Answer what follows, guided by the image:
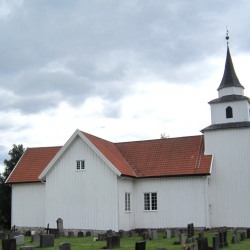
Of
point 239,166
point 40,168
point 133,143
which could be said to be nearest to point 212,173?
point 239,166

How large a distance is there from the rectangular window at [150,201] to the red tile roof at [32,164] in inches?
338

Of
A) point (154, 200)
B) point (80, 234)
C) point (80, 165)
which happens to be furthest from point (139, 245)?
point (80, 165)

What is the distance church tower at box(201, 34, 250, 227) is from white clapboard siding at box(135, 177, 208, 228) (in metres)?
0.97

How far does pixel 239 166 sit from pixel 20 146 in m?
24.0

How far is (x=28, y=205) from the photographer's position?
3672cm

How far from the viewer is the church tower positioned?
32750 mm

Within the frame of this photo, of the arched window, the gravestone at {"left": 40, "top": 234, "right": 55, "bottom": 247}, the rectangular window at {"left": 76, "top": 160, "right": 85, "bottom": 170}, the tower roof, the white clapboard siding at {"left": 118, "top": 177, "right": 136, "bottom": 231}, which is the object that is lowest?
the gravestone at {"left": 40, "top": 234, "right": 55, "bottom": 247}

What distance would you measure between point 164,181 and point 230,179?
4680mm

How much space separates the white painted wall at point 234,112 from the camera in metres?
34.0

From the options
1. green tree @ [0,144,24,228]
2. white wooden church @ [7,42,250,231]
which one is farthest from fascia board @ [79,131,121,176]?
green tree @ [0,144,24,228]

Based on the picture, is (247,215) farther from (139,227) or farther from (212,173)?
(139,227)

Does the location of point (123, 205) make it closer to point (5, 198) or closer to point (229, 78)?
point (229, 78)

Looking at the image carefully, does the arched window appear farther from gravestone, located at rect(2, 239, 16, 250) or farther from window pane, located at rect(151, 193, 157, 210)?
gravestone, located at rect(2, 239, 16, 250)

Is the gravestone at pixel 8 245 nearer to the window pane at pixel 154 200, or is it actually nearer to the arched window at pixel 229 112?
the window pane at pixel 154 200
